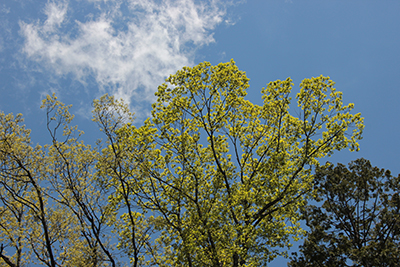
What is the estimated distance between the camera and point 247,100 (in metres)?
18.4

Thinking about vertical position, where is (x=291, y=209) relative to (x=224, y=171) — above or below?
below

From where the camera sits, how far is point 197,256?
14.9 m

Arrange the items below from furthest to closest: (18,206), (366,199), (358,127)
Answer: (18,206)
(358,127)
(366,199)

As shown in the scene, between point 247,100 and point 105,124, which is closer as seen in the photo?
point 105,124

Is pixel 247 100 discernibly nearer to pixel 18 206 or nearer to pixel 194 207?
pixel 194 207

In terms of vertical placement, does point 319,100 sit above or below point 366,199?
above

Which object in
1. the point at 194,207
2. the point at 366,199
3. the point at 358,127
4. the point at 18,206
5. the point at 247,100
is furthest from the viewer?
the point at 18,206

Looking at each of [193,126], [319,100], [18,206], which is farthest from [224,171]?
[18,206]

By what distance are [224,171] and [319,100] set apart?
312 inches

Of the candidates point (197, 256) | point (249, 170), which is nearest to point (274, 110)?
point (249, 170)

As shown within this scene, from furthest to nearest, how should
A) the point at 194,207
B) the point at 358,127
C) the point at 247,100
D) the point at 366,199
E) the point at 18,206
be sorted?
the point at 18,206
the point at 247,100
the point at 194,207
the point at 358,127
the point at 366,199

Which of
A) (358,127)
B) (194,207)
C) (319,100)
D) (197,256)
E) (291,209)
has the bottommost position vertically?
(197,256)

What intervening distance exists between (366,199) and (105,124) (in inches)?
630

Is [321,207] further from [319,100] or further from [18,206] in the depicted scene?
[18,206]
